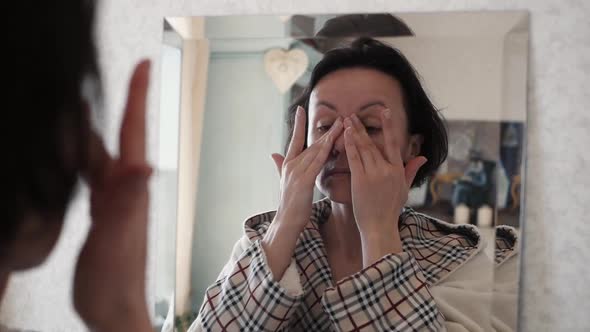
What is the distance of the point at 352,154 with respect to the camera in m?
0.90

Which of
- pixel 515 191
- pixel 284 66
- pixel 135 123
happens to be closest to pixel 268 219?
pixel 284 66

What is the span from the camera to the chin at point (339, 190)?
969mm

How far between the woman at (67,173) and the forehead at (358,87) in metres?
0.82

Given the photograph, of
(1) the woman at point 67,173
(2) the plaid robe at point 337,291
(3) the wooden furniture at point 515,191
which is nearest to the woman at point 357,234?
(2) the plaid robe at point 337,291

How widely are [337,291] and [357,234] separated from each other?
22 cm

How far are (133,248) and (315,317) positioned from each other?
0.72 meters

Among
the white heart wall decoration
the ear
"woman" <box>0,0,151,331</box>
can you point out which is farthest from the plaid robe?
"woman" <box>0,0,151,331</box>

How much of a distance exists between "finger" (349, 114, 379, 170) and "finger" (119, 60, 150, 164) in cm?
69

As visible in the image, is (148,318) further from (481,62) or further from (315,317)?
(481,62)

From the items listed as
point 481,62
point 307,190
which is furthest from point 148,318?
point 481,62

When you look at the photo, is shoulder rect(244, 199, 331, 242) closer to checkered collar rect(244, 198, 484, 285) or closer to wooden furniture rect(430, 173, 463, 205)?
checkered collar rect(244, 198, 484, 285)

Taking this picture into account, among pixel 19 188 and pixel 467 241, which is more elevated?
pixel 19 188

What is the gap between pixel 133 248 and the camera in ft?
0.69

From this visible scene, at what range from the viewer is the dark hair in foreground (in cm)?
16
